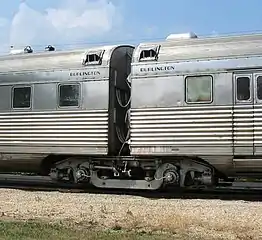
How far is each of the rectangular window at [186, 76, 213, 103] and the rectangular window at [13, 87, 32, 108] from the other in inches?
184

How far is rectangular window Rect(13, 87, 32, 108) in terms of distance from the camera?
50.0 ft

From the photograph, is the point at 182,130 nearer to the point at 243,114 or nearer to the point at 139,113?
the point at 139,113

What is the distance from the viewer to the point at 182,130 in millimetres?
13172

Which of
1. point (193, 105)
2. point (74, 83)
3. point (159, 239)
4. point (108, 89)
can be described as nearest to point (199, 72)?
point (193, 105)

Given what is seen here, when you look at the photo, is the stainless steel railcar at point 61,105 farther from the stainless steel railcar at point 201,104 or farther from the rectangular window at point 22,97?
the stainless steel railcar at point 201,104

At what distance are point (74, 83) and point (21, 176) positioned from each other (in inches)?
299

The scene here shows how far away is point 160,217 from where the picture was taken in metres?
10.0

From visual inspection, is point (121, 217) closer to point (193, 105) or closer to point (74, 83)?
point (193, 105)

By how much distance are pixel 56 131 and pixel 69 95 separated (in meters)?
1.04

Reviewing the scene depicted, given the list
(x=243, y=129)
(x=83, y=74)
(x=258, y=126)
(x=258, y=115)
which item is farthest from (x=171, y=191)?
(x=83, y=74)

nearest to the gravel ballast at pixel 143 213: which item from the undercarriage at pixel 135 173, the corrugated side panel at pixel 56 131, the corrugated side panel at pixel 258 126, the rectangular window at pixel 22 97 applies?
the undercarriage at pixel 135 173

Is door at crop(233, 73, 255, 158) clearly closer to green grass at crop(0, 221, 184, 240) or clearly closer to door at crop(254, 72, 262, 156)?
door at crop(254, 72, 262, 156)

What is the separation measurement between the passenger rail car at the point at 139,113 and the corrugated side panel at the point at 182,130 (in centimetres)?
2

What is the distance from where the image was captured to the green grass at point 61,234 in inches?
324
